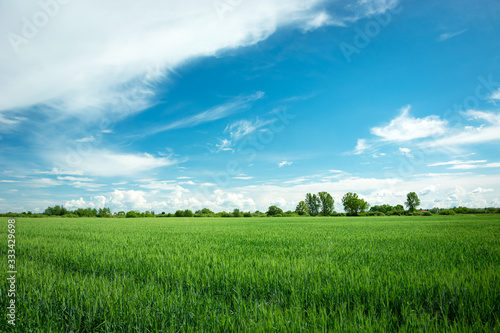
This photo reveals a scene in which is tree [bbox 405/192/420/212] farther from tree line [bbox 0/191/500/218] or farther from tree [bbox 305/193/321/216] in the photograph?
tree [bbox 305/193/321/216]

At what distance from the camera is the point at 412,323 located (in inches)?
100.0

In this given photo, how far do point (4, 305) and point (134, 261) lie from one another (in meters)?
2.57

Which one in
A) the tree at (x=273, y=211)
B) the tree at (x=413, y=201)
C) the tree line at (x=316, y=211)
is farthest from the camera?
the tree at (x=413, y=201)

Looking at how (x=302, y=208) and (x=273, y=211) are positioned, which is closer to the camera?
(x=273, y=211)

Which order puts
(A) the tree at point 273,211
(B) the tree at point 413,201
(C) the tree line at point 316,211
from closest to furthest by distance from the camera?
1. (C) the tree line at point 316,211
2. (A) the tree at point 273,211
3. (B) the tree at point 413,201

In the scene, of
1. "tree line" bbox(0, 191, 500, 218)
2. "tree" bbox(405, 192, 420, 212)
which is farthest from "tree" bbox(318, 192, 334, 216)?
"tree" bbox(405, 192, 420, 212)

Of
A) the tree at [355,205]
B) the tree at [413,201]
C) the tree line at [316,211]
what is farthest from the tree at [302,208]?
the tree at [413,201]

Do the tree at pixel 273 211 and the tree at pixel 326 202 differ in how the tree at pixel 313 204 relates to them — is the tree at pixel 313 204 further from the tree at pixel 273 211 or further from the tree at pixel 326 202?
the tree at pixel 273 211

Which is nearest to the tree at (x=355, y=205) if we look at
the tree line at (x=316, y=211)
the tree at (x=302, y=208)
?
the tree line at (x=316, y=211)

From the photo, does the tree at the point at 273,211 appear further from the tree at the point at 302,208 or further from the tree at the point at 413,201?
the tree at the point at 413,201

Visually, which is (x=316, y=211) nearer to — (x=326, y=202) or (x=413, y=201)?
(x=326, y=202)

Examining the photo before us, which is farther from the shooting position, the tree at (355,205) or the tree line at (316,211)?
the tree at (355,205)

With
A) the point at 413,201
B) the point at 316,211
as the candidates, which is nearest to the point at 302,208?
the point at 316,211

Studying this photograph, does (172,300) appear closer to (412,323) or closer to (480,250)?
A: (412,323)
